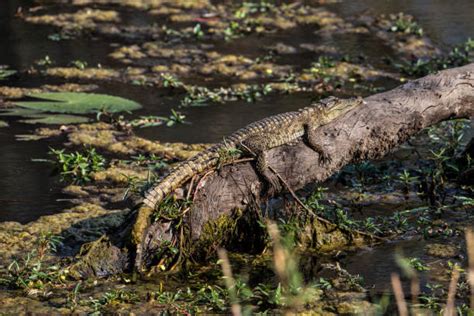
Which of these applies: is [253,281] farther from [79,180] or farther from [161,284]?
[79,180]

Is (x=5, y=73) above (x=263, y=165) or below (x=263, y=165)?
above

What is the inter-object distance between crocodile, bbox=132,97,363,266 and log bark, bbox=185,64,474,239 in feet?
0.20

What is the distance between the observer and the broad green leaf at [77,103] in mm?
9742

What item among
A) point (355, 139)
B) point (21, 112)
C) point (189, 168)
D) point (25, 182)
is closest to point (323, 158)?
point (355, 139)

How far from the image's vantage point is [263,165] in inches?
253

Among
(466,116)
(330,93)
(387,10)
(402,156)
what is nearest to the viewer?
(466,116)

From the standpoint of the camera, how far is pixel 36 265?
5777mm

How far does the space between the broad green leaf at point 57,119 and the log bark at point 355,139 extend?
3373 mm

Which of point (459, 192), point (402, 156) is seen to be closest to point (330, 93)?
point (402, 156)

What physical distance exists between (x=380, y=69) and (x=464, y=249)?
17.7 feet

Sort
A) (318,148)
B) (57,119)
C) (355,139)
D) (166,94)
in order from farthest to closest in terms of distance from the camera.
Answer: (166,94)
(57,119)
(355,139)
(318,148)

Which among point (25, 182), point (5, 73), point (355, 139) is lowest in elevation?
point (25, 182)

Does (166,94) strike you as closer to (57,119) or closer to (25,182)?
(57,119)

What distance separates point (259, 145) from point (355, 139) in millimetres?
785
